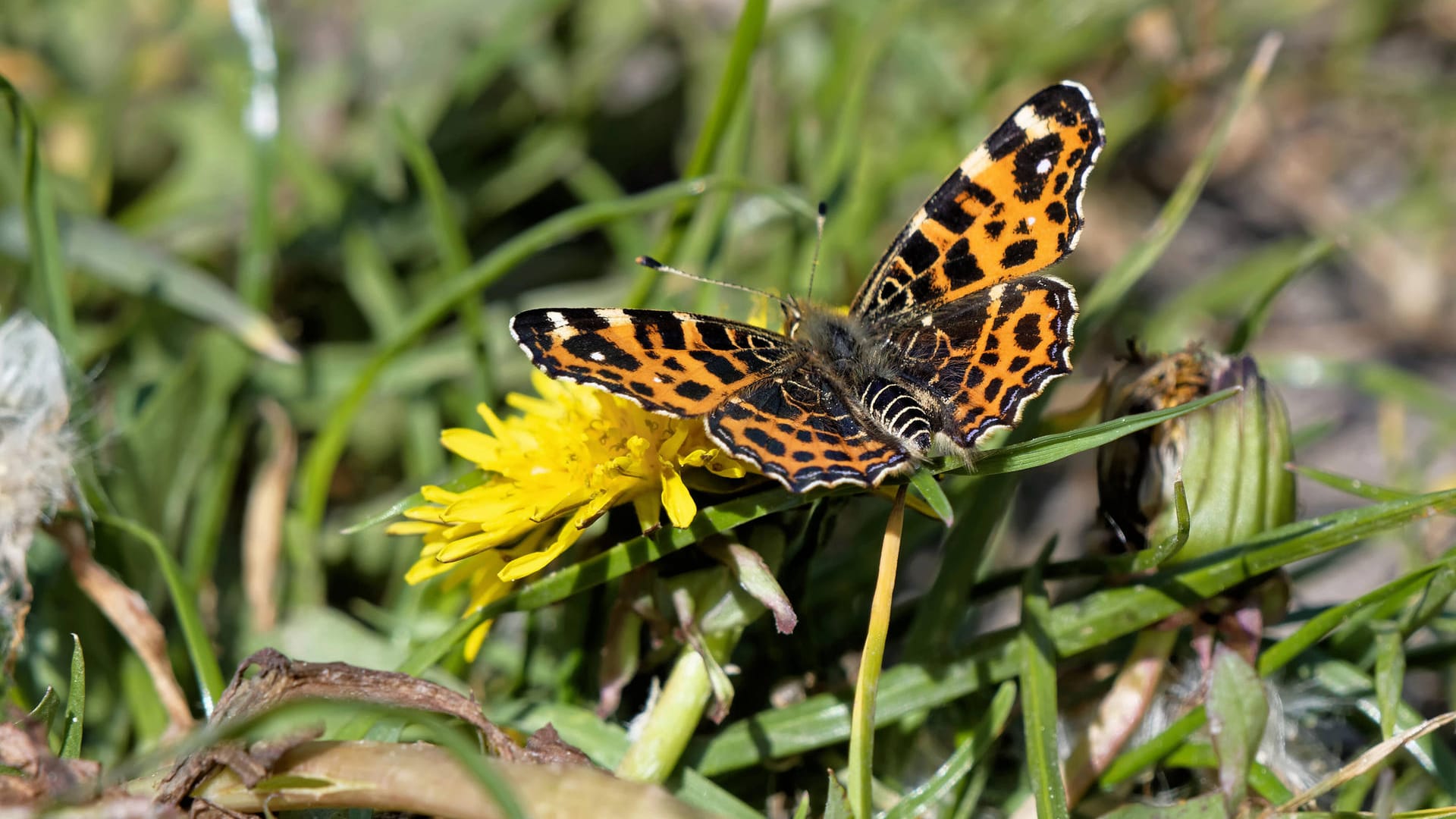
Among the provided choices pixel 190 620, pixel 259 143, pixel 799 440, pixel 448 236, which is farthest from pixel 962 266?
pixel 259 143

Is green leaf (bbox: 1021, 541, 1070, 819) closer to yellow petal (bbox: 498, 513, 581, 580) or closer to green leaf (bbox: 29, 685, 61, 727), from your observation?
yellow petal (bbox: 498, 513, 581, 580)

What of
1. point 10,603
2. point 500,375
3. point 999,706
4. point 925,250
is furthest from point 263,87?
point 999,706

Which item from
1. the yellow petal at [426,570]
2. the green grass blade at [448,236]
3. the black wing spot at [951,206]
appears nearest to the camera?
the yellow petal at [426,570]

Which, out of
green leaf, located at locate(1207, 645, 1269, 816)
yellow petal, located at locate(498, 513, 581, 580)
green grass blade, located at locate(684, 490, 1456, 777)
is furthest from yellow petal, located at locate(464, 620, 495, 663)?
green leaf, located at locate(1207, 645, 1269, 816)

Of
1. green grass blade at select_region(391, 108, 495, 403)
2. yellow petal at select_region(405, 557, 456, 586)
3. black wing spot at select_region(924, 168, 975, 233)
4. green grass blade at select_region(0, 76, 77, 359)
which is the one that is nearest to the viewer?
yellow petal at select_region(405, 557, 456, 586)

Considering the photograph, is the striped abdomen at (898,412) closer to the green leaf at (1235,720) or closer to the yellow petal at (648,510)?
the yellow petal at (648,510)

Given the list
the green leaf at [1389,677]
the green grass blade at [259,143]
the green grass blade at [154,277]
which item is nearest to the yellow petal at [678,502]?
the green leaf at [1389,677]
